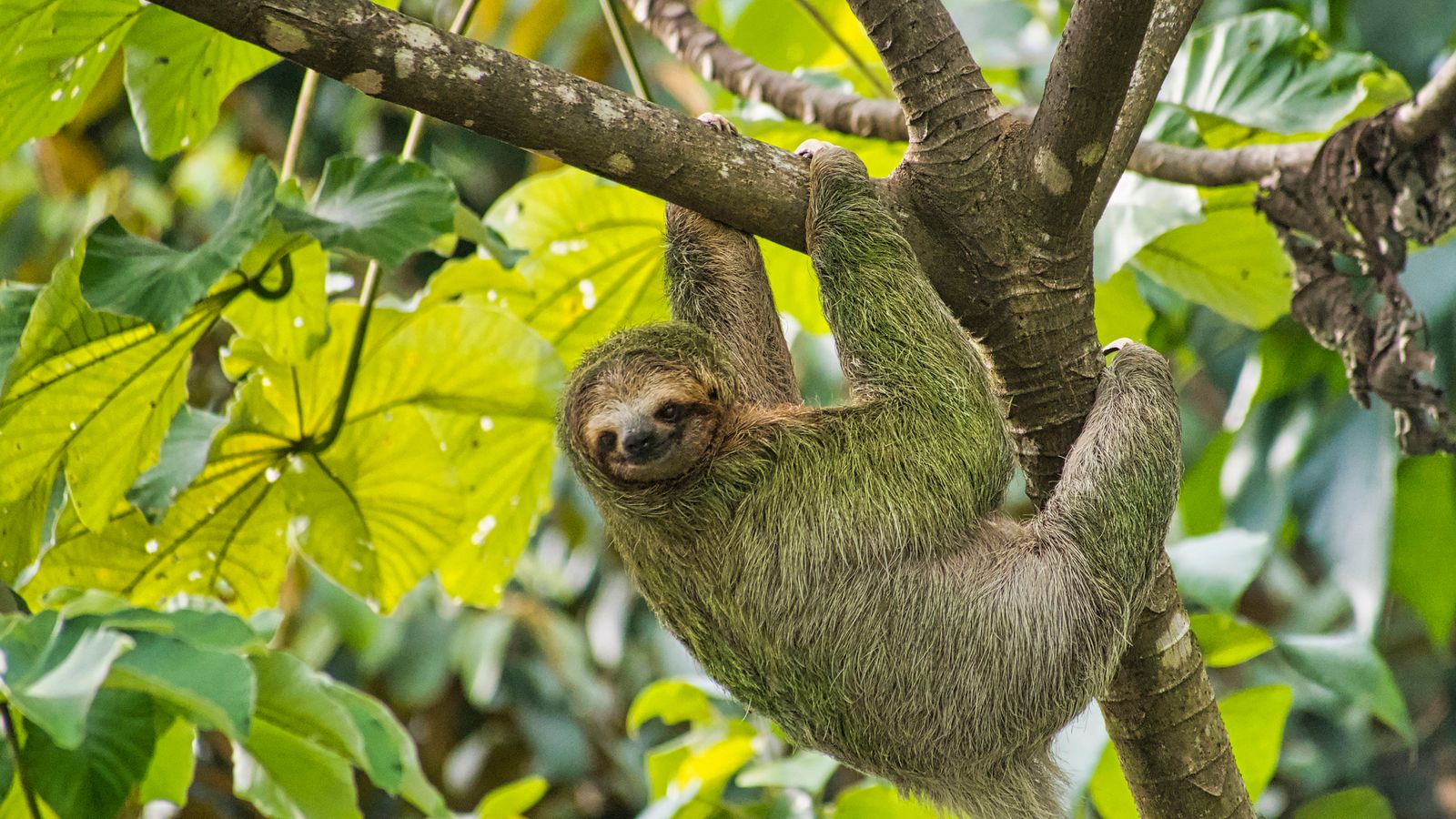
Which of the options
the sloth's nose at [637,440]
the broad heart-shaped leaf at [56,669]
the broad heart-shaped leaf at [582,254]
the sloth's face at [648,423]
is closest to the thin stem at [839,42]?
the broad heart-shaped leaf at [582,254]

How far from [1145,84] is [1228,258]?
1.75 m

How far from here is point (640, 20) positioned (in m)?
5.70

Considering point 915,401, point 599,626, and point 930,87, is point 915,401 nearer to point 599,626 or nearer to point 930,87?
point 930,87

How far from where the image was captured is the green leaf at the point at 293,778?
3547 mm

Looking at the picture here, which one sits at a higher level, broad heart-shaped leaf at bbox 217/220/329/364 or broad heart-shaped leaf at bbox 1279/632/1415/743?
broad heart-shaped leaf at bbox 217/220/329/364

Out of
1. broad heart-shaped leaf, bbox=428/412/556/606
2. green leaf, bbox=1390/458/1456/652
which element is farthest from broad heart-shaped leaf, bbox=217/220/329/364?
green leaf, bbox=1390/458/1456/652

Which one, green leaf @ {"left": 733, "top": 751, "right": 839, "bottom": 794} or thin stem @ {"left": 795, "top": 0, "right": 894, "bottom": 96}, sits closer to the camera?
green leaf @ {"left": 733, "top": 751, "right": 839, "bottom": 794}

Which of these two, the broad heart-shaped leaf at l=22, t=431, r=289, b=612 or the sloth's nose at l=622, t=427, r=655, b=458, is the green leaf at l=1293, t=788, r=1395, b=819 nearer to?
the sloth's nose at l=622, t=427, r=655, b=458

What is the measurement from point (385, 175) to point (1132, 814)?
3.45m

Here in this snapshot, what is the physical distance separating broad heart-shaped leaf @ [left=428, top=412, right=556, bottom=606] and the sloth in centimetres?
99

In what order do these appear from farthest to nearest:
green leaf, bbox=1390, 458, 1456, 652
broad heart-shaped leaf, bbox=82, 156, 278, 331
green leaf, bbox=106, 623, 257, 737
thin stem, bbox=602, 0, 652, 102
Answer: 1. green leaf, bbox=1390, 458, 1456, 652
2. thin stem, bbox=602, 0, 652, 102
3. broad heart-shaped leaf, bbox=82, 156, 278, 331
4. green leaf, bbox=106, 623, 257, 737

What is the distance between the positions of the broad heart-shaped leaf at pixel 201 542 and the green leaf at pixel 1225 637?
11.2 ft

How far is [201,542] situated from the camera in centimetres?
467

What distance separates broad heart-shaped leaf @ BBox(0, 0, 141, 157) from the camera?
3.86 metres
